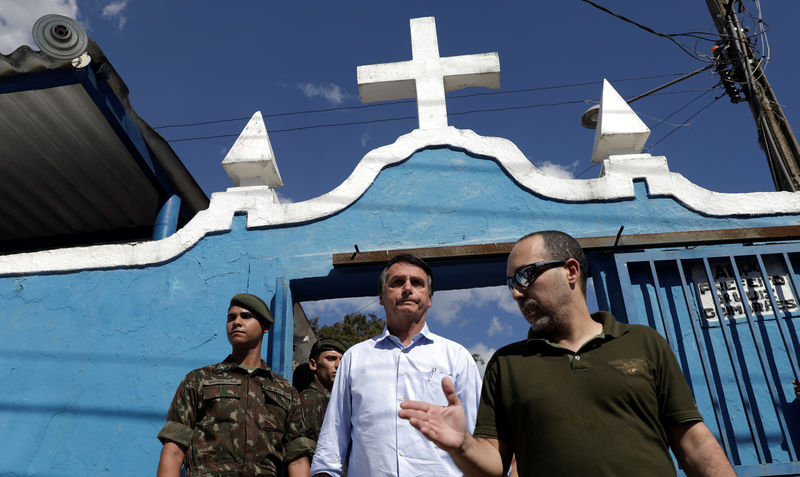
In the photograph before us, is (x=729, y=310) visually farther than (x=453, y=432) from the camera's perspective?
Yes

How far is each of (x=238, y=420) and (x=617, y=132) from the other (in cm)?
358

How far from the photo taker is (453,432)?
5.20 ft

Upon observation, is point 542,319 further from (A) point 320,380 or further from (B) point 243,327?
(A) point 320,380

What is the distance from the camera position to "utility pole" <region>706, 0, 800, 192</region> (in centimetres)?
596

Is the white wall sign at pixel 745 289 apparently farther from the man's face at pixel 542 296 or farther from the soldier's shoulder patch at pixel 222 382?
Result: the soldier's shoulder patch at pixel 222 382

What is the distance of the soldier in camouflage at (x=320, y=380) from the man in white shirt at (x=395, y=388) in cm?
101

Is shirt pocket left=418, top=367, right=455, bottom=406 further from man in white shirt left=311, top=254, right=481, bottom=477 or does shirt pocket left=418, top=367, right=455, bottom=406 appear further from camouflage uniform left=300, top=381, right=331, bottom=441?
camouflage uniform left=300, top=381, right=331, bottom=441

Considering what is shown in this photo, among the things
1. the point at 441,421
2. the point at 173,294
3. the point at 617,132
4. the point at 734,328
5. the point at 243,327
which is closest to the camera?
the point at 441,421

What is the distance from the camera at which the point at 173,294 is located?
4.41m

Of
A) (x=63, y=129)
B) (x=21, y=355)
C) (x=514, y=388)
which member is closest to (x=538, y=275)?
(x=514, y=388)

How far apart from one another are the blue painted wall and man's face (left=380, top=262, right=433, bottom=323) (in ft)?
5.63

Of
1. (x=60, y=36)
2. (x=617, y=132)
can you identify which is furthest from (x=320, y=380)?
(x=60, y=36)

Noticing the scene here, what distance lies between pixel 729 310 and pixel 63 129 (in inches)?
249

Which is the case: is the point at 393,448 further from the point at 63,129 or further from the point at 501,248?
the point at 63,129
